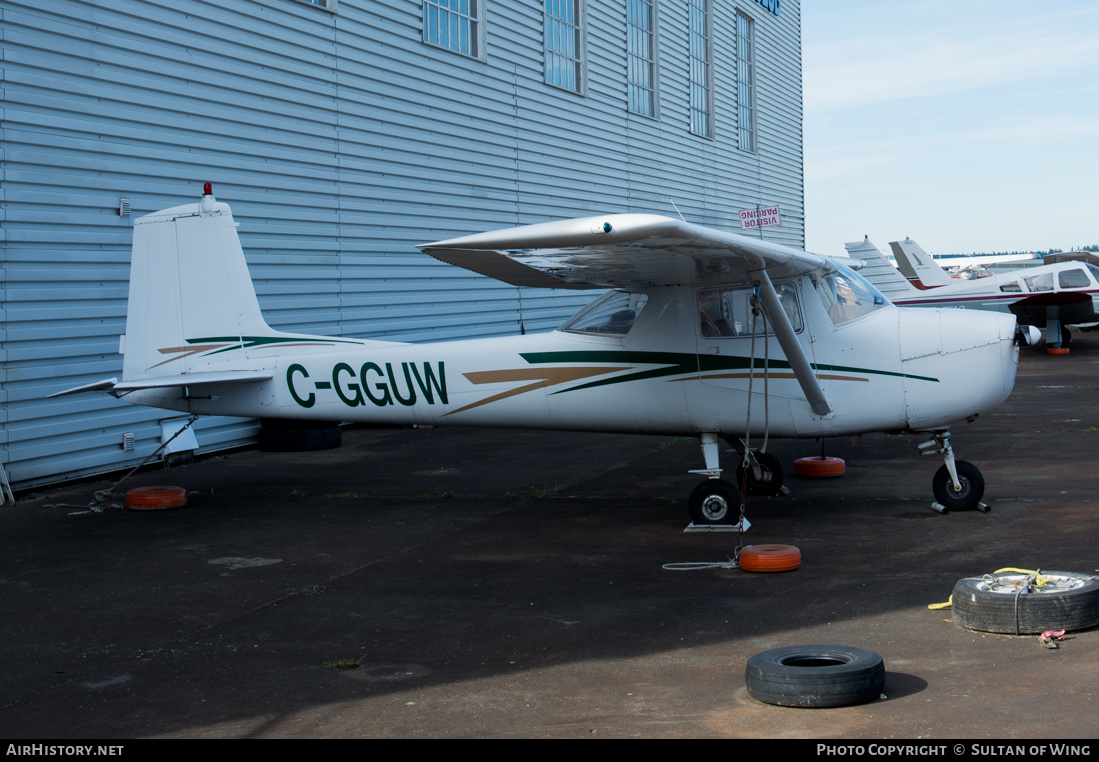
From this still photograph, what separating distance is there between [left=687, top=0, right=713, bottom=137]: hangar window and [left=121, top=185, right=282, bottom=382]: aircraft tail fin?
20.0 meters

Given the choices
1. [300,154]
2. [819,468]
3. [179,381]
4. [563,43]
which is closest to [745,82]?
[563,43]

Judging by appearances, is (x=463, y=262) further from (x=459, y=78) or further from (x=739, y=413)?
(x=459, y=78)

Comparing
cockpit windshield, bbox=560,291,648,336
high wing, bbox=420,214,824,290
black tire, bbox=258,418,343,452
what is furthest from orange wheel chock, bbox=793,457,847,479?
black tire, bbox=258,418,343,452

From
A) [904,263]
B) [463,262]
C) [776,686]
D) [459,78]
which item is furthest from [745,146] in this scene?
[776,686]

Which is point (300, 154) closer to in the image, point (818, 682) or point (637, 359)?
point (637, 359)

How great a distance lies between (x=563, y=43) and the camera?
68.8 ft

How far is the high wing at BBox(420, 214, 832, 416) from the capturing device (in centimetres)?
595

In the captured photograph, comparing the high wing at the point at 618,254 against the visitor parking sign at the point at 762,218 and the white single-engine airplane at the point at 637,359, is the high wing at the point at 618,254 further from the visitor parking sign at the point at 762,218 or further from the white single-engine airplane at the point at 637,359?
the visitor parking sign at the point at 762,218

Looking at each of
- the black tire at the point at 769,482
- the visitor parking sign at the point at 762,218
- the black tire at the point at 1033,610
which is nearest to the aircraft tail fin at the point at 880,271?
the visitor parking sign at the point at 762,218

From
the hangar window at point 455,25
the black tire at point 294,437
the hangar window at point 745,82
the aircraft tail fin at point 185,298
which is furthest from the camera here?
the hangar window at point 745,82

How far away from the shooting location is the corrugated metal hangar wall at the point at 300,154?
1063cm

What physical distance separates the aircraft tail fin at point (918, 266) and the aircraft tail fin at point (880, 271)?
6113 mm

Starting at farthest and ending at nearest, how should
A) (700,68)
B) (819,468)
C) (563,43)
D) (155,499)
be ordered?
(700,68), (563,43), (819,468), (155,499)

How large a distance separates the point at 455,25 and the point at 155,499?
10720 millimetres
